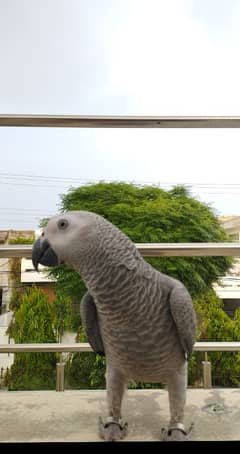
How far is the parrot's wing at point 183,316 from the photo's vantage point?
0.44m

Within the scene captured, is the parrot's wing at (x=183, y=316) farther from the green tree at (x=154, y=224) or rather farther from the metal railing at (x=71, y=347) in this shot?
the green tree at (x=154, y=224)

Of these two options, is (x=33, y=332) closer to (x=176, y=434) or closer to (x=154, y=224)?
(x=154, y=224)

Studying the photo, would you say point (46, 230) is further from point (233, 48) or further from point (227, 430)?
point (233, 48)

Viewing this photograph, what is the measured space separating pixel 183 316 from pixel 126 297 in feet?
0.29

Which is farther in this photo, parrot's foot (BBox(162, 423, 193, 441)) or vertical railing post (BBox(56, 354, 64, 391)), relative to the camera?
vertical railing post (BBox(56, 354, 64, 391))

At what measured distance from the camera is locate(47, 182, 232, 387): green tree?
1.46 metres

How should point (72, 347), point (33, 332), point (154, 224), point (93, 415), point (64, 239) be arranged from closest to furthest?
1. point (64, 239)
2. point (93, 415)
3. point (72, 347)
4. point (33, 332)
5. point (154, 224)

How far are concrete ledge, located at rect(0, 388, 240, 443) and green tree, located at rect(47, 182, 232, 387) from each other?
1.91 feet

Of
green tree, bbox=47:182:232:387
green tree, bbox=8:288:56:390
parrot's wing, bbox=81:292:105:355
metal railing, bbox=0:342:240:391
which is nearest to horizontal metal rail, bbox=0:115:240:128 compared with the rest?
parrot's wing, bbox=81:292:105:355

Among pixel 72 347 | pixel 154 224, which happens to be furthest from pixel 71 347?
pixel 154 224

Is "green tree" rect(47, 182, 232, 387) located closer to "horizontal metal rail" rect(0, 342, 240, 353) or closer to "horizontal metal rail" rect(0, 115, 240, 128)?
"horizontal metal rail" rect(0, 342, 240, 353)

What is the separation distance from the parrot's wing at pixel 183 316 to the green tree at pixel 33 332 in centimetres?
120

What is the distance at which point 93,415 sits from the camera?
22.7 inches

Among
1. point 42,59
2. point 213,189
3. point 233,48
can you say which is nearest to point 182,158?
point 213,189
